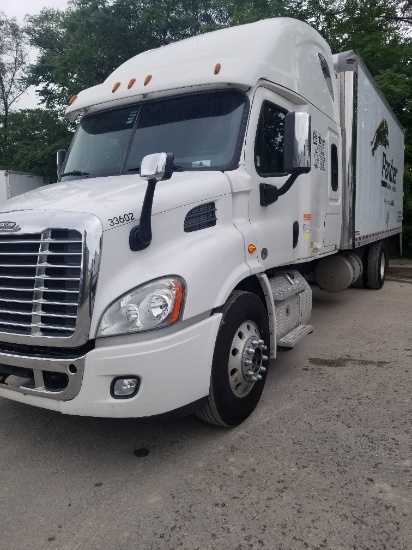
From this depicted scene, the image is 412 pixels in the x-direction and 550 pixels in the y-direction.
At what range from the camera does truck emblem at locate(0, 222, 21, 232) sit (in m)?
3.00

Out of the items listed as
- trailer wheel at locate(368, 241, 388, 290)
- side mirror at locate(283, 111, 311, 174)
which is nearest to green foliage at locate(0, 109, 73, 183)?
trailer wheel at locate(368, 241, 388, 290)

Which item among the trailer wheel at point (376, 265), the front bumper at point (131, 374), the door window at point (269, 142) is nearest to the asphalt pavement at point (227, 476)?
the front bumper at point (131, 374)

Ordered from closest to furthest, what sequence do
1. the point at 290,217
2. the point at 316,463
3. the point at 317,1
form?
the point at 316,463 < the point at 290,217 < the point at 317,1

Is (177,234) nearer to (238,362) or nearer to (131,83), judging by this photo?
(238,362)

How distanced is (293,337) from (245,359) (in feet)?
3.61

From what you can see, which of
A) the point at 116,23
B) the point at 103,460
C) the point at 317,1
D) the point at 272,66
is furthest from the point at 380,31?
the point at 103,460

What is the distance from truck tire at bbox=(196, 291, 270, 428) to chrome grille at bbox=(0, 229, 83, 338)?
107 cm

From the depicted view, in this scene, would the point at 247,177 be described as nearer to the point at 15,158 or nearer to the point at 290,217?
the point at 290,217

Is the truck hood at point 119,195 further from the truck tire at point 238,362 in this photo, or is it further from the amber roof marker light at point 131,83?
the amber roof marker light at point 131,83

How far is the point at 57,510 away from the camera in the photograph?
2762mm

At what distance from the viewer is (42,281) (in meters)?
2.92

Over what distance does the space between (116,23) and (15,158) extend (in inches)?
343

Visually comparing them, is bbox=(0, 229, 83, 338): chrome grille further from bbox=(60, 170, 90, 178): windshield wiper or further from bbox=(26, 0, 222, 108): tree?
bbox=(26, 0, 222, 108): tree

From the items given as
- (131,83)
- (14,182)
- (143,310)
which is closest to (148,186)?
(143,310)
